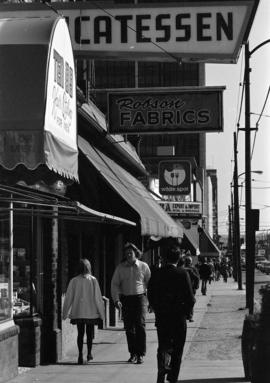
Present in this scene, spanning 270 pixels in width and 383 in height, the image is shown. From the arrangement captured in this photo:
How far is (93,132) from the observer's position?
1580 centimetres

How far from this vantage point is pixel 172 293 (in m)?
8.80

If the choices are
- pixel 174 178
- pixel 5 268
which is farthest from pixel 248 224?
pixel 5 268

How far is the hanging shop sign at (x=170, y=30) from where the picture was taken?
9852 mm

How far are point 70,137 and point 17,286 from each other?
12.6 ft

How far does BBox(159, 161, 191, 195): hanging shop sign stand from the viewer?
31.3 metres

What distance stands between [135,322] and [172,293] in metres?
2.89

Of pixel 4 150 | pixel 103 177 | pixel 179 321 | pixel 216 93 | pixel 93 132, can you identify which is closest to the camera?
pixel 4 150

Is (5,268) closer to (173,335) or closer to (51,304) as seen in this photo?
(51,304)

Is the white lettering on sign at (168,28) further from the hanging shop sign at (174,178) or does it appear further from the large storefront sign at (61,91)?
the hanging shop sign at (174,178)

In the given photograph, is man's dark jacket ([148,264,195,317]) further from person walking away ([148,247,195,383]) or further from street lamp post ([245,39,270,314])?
street lamp post ([245,39,270,314])

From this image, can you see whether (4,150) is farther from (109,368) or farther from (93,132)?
(93,132)

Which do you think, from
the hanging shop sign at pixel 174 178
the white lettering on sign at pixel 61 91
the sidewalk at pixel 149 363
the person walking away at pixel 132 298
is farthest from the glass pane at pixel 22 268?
the hanging shop sign at pixel 174 178

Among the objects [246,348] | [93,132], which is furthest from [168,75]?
[246,348]

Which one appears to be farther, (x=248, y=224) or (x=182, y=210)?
(x=182, y=210)
